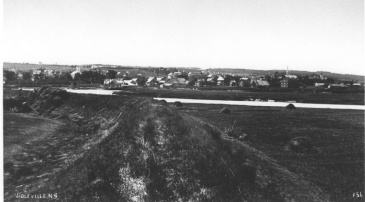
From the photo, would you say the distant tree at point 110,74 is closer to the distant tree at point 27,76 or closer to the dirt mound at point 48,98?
the dirt mound at point 48,98

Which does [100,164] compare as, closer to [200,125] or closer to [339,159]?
[200,125]

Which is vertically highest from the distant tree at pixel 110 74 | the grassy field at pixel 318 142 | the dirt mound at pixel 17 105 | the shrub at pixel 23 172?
the distant tree at pixel 110 74

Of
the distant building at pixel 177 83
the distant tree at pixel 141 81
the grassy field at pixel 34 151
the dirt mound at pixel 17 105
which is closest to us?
the grassy field at pixel 34 151

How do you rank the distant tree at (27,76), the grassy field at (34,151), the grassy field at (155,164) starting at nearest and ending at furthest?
the grassy field at (155,164)
the grassy field at (34,151)
the distant tree at (27,76)

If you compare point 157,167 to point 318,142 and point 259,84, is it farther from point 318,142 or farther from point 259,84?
point 259,84

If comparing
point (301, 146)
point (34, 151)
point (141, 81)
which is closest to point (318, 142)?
point (301, 146)

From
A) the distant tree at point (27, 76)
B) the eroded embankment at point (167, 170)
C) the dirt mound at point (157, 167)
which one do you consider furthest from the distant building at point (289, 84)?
the dirt mound at point (157, 167)
